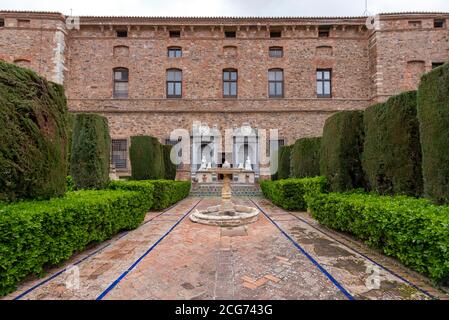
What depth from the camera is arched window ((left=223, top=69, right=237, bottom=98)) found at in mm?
15080

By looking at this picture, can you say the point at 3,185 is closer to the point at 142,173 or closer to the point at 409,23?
the point at 142,173

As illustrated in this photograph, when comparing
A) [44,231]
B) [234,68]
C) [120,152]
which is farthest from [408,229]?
[120,152]

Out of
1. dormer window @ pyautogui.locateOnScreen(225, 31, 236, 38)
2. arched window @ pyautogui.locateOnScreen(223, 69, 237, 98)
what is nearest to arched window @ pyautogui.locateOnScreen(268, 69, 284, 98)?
arched window @ pyautogui.locateOnScreen(223, 69, 237, 98)

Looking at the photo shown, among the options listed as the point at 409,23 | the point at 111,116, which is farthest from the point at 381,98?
the point at 111,116

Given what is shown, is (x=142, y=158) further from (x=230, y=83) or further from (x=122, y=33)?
(x=122, y=33)

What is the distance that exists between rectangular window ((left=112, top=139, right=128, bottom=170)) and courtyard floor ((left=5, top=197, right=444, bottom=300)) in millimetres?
10901

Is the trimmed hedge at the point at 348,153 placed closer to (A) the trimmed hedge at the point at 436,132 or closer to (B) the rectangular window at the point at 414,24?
(A) the trimmed hedge at the point at 436,132

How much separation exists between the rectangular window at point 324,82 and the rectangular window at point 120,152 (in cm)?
1342

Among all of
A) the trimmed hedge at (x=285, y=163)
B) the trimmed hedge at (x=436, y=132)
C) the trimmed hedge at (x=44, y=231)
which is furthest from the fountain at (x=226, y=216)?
the trimmed hedge at (x=285, y=163)

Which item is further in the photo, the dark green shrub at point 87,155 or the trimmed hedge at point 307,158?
the trimmed hedge at point 307,158

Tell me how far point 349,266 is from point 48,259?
3936 millimetres

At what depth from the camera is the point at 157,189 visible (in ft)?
24.1

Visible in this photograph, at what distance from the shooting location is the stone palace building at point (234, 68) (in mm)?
14250
